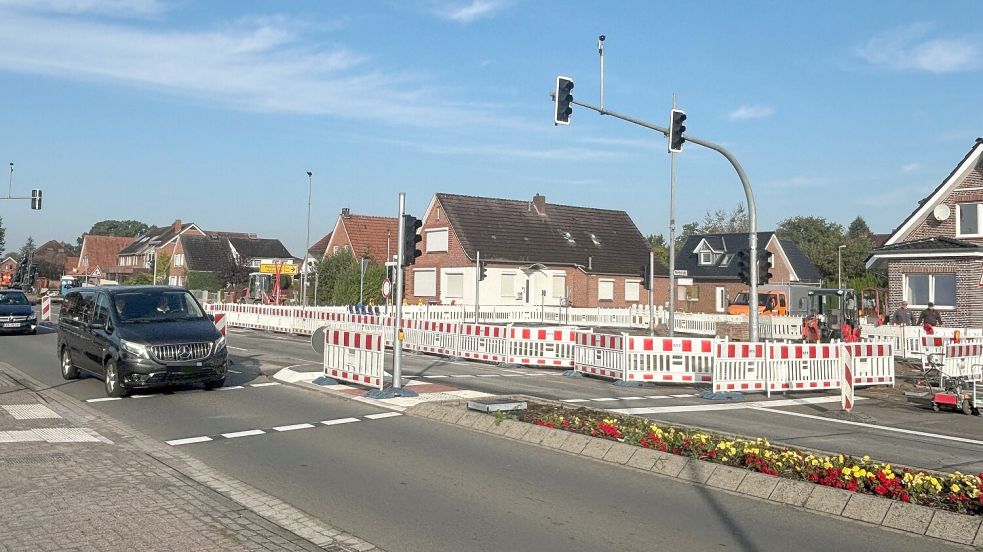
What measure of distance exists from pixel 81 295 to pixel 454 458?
10.7m

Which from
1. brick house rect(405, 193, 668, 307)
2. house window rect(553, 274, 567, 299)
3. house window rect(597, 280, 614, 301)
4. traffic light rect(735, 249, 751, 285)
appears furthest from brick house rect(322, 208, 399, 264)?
traffic light rect(735, 249, 751, 285)

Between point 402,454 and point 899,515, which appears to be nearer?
point 899,515

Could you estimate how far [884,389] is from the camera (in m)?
19.3

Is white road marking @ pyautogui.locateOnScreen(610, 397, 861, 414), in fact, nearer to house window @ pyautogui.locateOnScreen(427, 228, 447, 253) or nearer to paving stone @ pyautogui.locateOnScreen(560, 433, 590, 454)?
paving stone @ pyautogui.locateOnScreen(560, 433, 590, 454)

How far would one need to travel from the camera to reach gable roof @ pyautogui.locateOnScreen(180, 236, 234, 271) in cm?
8694

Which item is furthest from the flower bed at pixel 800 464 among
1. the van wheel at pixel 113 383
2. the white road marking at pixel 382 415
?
the van wheel at pixel 113 383

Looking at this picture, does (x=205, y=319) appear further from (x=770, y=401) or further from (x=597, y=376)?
(x=770, y=401)

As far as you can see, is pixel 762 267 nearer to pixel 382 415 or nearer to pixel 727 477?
pixel 382 415

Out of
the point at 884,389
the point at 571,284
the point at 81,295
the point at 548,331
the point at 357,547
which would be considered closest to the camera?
the point at 357,547

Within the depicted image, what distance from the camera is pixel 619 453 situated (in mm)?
9609

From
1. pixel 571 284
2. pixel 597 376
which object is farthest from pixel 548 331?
pixel 571 284

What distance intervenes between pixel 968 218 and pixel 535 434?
29.8 metres

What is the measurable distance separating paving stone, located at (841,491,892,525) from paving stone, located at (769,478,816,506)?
0.40 m

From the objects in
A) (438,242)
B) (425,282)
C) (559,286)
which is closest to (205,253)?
(425,282)
